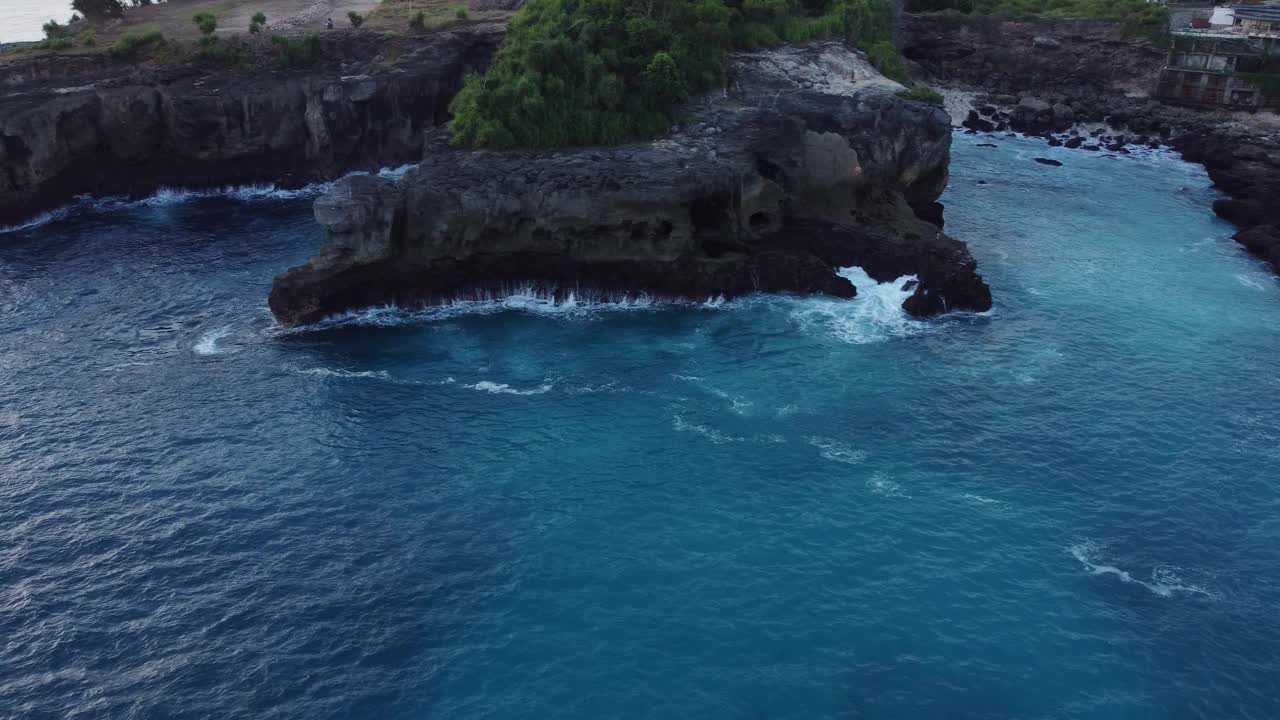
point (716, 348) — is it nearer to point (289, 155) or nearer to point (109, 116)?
point (289, 155)

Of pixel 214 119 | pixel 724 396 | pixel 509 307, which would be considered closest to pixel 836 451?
pixel 724 396

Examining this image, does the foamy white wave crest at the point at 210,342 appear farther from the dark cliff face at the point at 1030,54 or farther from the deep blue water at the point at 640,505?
the dark cliff face at the point at 1030,54

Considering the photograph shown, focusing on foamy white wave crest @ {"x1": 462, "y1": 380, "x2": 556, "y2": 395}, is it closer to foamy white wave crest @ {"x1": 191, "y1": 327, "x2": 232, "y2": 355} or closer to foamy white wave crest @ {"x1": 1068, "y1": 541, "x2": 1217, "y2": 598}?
foamy white wave crest @ {"x1": 191, "y1": 327, "x2": 232, "y2": 355}

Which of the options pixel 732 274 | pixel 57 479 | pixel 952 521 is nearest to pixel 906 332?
pixel 732 274

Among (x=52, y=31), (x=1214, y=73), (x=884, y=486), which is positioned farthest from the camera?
(x=1214, y=73)

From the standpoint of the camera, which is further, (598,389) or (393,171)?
(393,171)

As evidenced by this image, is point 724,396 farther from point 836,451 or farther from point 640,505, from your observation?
point 640,505

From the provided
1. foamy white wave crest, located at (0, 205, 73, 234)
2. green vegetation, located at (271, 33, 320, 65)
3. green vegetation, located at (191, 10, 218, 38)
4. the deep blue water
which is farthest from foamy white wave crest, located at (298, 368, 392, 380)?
green vegetation, located at (191, 10, 218, 38)

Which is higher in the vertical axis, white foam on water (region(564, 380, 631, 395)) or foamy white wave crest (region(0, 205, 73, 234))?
foamy white wave crest (region(0, 205, 73, 234))
